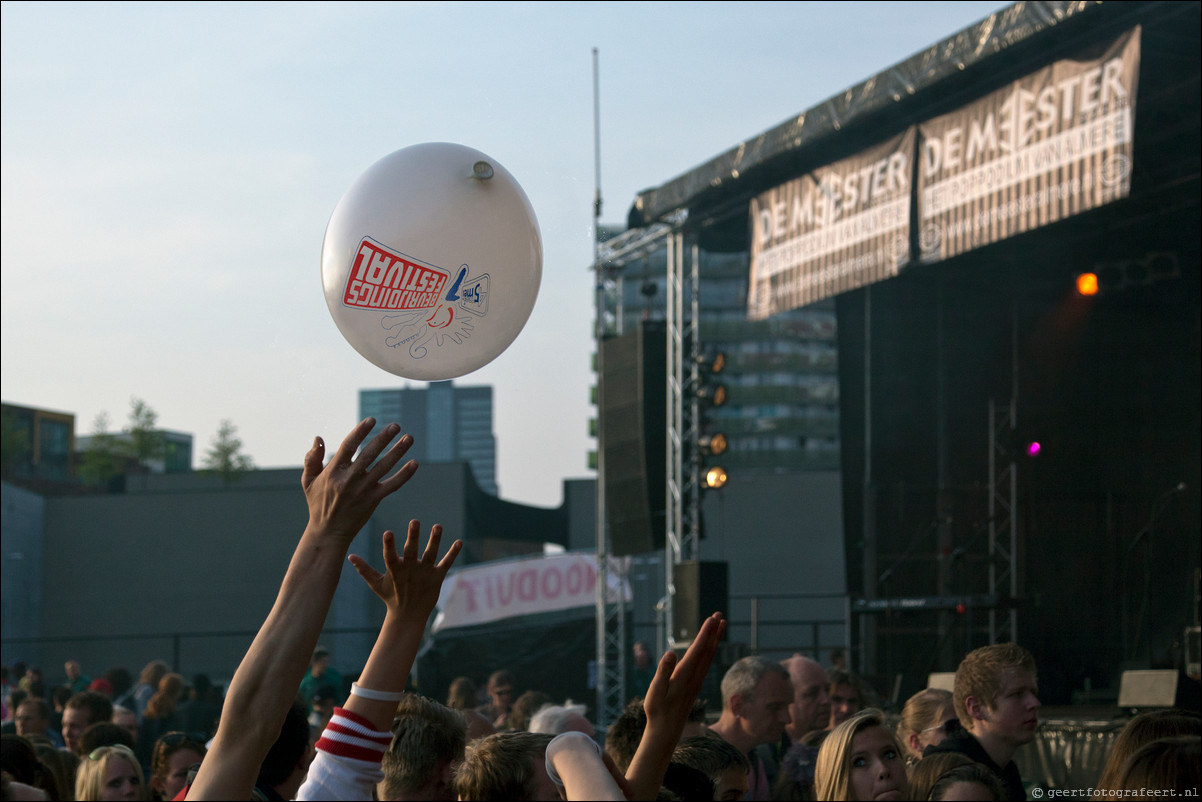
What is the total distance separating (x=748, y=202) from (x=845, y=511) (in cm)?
384

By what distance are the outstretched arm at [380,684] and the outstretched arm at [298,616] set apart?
91 millimetres

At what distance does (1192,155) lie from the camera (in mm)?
10562

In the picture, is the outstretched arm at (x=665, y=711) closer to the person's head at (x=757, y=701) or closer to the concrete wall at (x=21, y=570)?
the person's head at (x=757, y=701)

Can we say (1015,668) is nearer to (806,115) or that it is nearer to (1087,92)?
(1087,92)

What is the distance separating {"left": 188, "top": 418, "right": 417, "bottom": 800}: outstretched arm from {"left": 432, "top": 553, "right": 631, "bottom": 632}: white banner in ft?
51.5

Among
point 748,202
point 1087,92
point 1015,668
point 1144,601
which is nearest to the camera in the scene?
point 1015,668

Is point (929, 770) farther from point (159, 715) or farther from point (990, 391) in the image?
point (990, 391)

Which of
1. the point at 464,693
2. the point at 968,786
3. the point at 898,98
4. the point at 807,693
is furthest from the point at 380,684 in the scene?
the point at 898,98

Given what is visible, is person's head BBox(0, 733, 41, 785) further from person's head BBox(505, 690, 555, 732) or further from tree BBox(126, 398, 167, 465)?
tree BBox(126, 398, 167, 465)

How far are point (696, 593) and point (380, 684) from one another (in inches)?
373

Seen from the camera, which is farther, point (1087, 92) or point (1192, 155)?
point (1192, 155)

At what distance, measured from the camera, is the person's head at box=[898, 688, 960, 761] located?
4.62 metres

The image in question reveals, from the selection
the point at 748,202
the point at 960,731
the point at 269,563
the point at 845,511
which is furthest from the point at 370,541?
the point at 960,731

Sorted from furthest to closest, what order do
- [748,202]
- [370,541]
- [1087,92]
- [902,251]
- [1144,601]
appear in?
1. [370,541]
2. [1144,601]
3. [748,202]
4. [902,251]
5. [1087,92]
